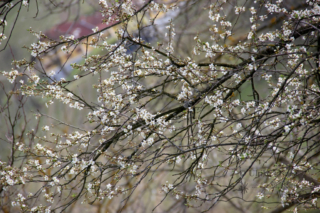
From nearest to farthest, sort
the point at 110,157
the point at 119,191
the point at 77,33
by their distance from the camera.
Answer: the point at 110,157 → the point at 119,191 → the point at 77,33

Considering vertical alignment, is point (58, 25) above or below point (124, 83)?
above

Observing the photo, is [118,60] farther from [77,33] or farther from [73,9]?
[73,9]

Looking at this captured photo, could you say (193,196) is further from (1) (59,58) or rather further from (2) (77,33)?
(1) (59,58)

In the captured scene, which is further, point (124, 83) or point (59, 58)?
point (59, 58)

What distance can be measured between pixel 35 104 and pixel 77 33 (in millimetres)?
2681

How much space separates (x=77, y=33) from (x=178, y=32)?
3335 mm

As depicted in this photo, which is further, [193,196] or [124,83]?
[124,83]

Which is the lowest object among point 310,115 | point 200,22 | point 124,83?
point 310,115

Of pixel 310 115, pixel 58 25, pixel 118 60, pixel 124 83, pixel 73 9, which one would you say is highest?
pixel 73 9

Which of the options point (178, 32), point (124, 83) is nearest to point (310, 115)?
point (124, 83)

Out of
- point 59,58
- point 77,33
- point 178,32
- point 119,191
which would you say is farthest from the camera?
point 59,58

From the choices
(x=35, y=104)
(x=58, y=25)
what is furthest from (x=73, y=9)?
(x=35, y=104)

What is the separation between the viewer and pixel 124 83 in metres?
3.49

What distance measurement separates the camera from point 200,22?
7.91 m
